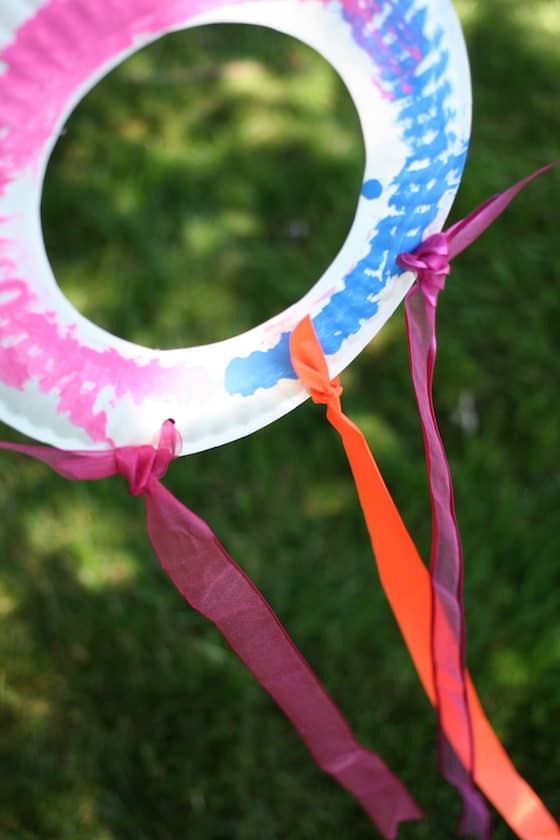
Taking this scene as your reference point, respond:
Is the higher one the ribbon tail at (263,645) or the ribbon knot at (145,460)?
the ribbon knot at (145,460)

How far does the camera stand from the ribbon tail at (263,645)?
3.18 ft

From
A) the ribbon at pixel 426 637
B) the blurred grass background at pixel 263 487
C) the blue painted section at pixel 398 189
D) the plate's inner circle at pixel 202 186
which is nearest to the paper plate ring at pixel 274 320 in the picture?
the blue painted section at pixel 398 189

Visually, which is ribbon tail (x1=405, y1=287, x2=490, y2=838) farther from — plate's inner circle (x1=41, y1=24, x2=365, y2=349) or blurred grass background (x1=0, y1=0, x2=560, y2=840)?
plate's inner circle (x1=41, y1=24, x2=365, y2=349)

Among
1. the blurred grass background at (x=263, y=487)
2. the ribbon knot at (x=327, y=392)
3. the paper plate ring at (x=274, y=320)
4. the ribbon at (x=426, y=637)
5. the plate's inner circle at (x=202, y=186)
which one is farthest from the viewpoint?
the plate's inner circle at (x=202, y=186)

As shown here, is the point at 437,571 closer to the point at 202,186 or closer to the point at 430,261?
the point at 430,261

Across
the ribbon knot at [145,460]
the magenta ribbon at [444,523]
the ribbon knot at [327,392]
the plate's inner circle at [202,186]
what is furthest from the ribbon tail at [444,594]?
the plate's inner circle at [202,186]

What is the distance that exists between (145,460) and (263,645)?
0.27 meters

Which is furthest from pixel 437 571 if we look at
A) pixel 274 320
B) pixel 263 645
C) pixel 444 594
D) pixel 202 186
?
pixel 202 186

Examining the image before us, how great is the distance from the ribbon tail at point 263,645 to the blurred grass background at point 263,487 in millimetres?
87

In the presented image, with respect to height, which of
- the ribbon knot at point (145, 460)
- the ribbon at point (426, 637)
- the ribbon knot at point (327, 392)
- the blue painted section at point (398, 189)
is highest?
the blue painted section at point (398, 189)

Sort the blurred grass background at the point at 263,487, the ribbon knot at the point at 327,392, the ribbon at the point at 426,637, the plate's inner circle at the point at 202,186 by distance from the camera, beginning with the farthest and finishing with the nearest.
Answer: the plate's inner circle at the point at 202,186
the blurred grass background at the point at 263,487
the ribbon at the point at 426,637
the ribbon knot at the point at 327,392

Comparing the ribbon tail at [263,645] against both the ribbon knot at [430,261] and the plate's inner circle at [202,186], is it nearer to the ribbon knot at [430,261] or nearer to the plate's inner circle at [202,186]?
the ribbon knot at [430,261]

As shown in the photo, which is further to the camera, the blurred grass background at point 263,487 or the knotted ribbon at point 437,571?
the blurred grass background at point 263,487

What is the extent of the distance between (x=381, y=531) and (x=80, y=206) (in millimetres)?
1053
